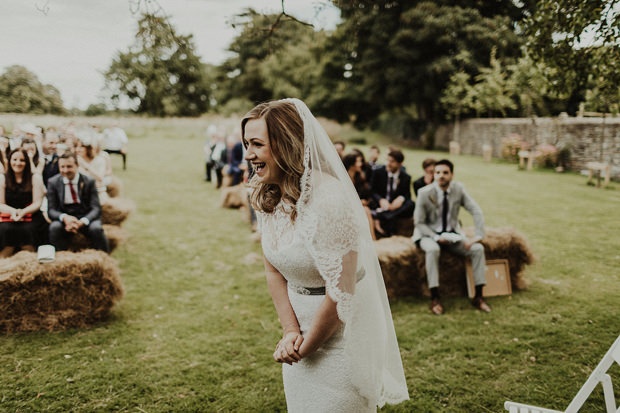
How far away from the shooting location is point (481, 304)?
A: 5.20 m

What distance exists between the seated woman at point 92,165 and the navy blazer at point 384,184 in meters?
5.25

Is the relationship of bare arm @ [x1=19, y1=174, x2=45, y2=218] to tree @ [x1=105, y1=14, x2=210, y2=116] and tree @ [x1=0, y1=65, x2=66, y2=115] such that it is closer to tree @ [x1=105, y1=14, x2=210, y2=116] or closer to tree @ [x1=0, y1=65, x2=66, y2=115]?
tree @ [x1=0, y1=65, x2=66, y2=115]

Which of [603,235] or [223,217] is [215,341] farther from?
[603,235]

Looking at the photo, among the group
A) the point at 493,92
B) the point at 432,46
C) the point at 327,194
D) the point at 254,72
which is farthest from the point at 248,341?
the point at 254,72

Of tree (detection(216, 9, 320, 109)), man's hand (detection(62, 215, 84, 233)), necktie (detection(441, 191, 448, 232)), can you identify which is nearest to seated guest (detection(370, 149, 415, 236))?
necktie (detection(441, 191, 448, 232))

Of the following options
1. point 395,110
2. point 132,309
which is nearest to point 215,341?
point 132,309

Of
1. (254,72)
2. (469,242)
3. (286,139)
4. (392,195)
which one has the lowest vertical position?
(469,242)

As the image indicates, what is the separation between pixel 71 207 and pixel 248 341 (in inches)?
140

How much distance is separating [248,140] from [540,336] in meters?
4.30

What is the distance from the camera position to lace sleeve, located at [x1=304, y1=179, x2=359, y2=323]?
1.65m

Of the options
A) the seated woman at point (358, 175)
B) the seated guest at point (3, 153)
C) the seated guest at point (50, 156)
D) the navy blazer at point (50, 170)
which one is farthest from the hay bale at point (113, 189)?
the seated woman at point (358, 175)

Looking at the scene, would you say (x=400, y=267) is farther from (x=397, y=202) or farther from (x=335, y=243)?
(x=335, y=243)

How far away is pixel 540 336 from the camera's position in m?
4.47

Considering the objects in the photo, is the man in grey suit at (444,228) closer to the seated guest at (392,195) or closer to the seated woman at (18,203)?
the seated guest at (392,195)
